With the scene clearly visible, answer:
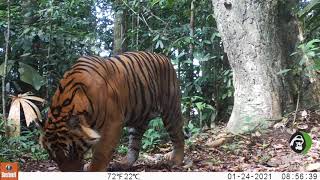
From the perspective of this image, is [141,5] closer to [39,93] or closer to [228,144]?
[39,93]

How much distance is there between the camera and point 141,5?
488 centimetres

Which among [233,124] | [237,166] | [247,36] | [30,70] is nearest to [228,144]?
[233,124]

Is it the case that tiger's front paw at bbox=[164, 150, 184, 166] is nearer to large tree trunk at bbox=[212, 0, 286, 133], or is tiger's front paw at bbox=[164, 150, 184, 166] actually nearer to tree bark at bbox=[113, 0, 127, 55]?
large tree trunk at bbox=[212, 0, 286, 133]

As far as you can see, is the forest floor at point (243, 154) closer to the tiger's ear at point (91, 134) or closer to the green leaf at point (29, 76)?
the tiger's ear at point (91, 134)

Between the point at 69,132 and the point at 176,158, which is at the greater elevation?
the point at 69,132

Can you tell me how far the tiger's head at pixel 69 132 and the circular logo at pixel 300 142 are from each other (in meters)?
1.11

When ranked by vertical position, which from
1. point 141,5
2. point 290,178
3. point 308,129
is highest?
point 141,5

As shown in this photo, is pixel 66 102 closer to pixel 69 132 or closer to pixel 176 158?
pixel 69 132

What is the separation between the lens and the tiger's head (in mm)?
2229

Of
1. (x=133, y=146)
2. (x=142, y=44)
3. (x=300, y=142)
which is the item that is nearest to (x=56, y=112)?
(x=133, y=146)

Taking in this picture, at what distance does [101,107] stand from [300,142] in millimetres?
1126

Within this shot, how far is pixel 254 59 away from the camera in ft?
11.5

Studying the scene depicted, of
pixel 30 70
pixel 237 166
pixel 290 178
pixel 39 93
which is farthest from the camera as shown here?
pixel 39 93

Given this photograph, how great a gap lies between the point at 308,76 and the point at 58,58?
7.28 ft
